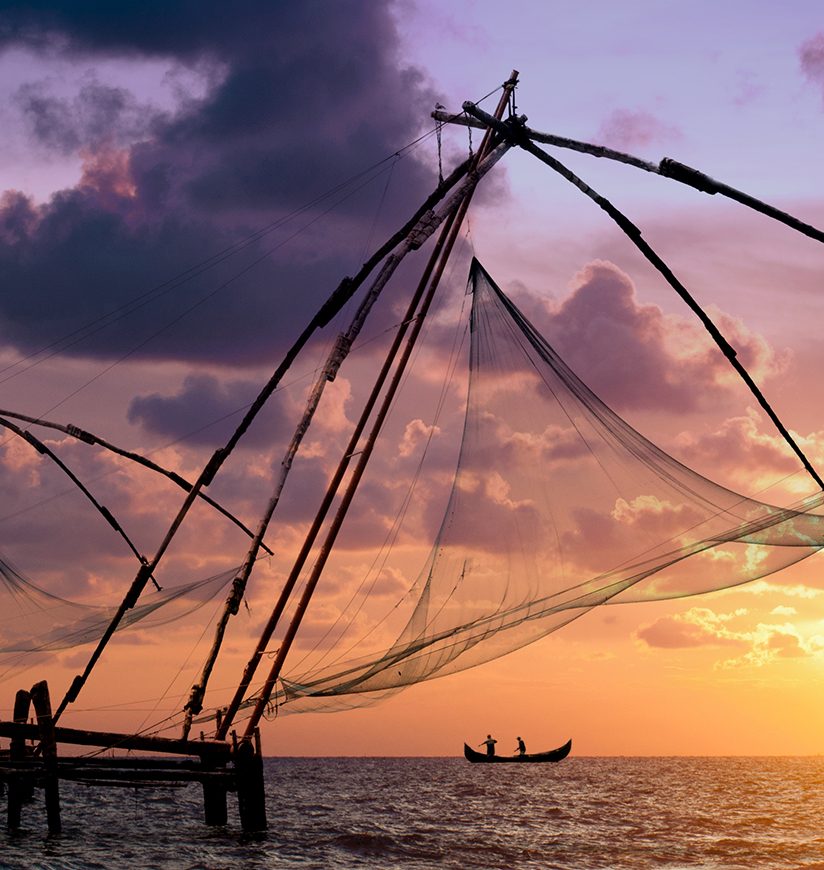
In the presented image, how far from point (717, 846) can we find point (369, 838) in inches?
325

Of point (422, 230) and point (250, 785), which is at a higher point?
point (422, 230)

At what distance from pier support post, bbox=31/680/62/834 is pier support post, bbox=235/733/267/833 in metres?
3.17

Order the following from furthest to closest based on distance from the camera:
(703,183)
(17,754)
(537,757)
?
(537,757) → (17,754) → (703,183)

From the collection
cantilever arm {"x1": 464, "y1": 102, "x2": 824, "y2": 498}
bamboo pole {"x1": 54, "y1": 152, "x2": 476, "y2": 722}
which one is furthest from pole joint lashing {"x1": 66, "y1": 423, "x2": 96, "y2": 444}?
cantilever arm {"x1": 464, "y1": 102, "x2": 824, "y2": 498}

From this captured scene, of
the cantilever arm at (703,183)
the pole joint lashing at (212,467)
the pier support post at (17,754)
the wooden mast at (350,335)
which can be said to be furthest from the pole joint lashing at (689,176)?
the pier support post at (17,754)

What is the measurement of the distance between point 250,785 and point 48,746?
3.47 m

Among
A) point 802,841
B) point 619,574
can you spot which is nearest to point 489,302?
point 619,574

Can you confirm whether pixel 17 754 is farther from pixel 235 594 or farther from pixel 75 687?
pixel 235 594

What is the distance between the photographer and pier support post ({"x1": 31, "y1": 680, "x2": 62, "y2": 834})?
1898cm

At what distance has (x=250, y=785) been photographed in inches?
728

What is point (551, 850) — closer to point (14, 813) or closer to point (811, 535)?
point (14, 813)

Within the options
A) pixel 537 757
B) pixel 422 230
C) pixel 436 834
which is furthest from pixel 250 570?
pixel 537 757

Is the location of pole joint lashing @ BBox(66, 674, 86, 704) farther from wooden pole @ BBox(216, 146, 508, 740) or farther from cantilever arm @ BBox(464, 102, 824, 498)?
cantilever arm @ BBox(464, 102, 824, 498)

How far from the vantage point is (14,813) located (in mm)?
23219
